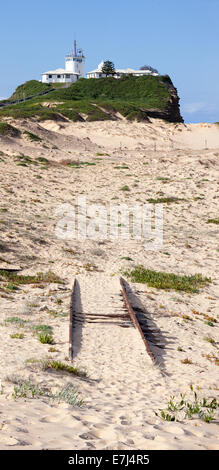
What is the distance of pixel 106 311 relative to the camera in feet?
42.9

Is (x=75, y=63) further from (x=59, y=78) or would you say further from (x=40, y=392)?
(x=40, y=392)

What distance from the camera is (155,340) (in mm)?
11156

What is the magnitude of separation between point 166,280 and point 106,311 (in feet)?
14.2

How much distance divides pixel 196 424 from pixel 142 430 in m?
0.92

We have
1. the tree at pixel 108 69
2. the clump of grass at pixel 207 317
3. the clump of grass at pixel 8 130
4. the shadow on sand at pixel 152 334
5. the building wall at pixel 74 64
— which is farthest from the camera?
the building wall at pixel 74 64

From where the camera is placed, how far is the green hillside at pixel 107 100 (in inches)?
2512

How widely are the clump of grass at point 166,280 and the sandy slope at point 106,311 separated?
0.52m

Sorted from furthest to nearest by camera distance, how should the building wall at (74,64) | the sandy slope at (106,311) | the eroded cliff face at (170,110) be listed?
the building wall at (74,64) → the eroded cliff face at (170,110) → the sandy slope at (106,311)

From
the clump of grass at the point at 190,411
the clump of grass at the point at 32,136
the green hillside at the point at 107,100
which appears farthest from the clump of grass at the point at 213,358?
the green hillside at the point at 107,100

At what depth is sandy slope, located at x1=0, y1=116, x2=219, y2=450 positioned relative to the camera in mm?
6148

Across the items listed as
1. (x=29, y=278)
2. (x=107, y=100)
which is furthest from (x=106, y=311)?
(x=107, y=100)

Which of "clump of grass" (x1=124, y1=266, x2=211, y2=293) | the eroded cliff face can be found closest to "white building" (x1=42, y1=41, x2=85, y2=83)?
the eroded cliff face

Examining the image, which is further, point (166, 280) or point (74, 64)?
point (74, 64)

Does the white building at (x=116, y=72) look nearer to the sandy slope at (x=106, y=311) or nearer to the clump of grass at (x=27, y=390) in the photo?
the sandy slope at (x=106, y=311)
